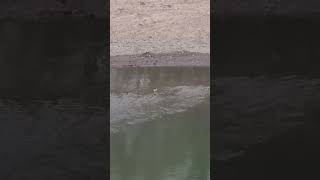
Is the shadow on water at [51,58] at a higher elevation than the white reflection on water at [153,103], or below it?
higher

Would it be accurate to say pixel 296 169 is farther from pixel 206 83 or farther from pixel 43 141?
pixel 43 141

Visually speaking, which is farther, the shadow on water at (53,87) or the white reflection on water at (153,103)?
the white reflection on water at (153,103)

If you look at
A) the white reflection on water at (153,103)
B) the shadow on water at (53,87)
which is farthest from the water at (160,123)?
the shadow on water at (53,87)

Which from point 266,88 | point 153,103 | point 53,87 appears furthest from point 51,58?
point 266,88

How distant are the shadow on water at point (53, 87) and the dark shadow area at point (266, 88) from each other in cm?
77

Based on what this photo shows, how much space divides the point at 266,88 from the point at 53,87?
4.54 feet

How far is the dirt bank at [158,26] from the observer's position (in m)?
3.02

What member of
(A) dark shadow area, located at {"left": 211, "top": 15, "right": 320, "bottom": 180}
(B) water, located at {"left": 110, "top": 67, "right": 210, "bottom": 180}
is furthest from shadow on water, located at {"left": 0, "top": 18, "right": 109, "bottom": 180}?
(A) dark shadow area, located at {"left": 211, "top": 15, "right": 320, "bottom": 180}

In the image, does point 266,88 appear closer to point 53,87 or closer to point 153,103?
point 153,103

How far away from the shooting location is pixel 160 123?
3.03 meters

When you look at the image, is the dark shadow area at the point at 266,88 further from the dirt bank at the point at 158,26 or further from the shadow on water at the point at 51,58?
the shadow on water at the point at 51,58

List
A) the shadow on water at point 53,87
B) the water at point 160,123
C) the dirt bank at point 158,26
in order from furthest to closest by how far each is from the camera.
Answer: the dirt bank at point 158,26, the shadow on water at point 53,87, the water at point 160,123

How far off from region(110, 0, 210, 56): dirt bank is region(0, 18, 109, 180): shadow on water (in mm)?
146

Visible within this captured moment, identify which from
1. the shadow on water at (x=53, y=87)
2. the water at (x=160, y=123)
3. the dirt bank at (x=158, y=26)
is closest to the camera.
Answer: the water at (x=160, y=123)
